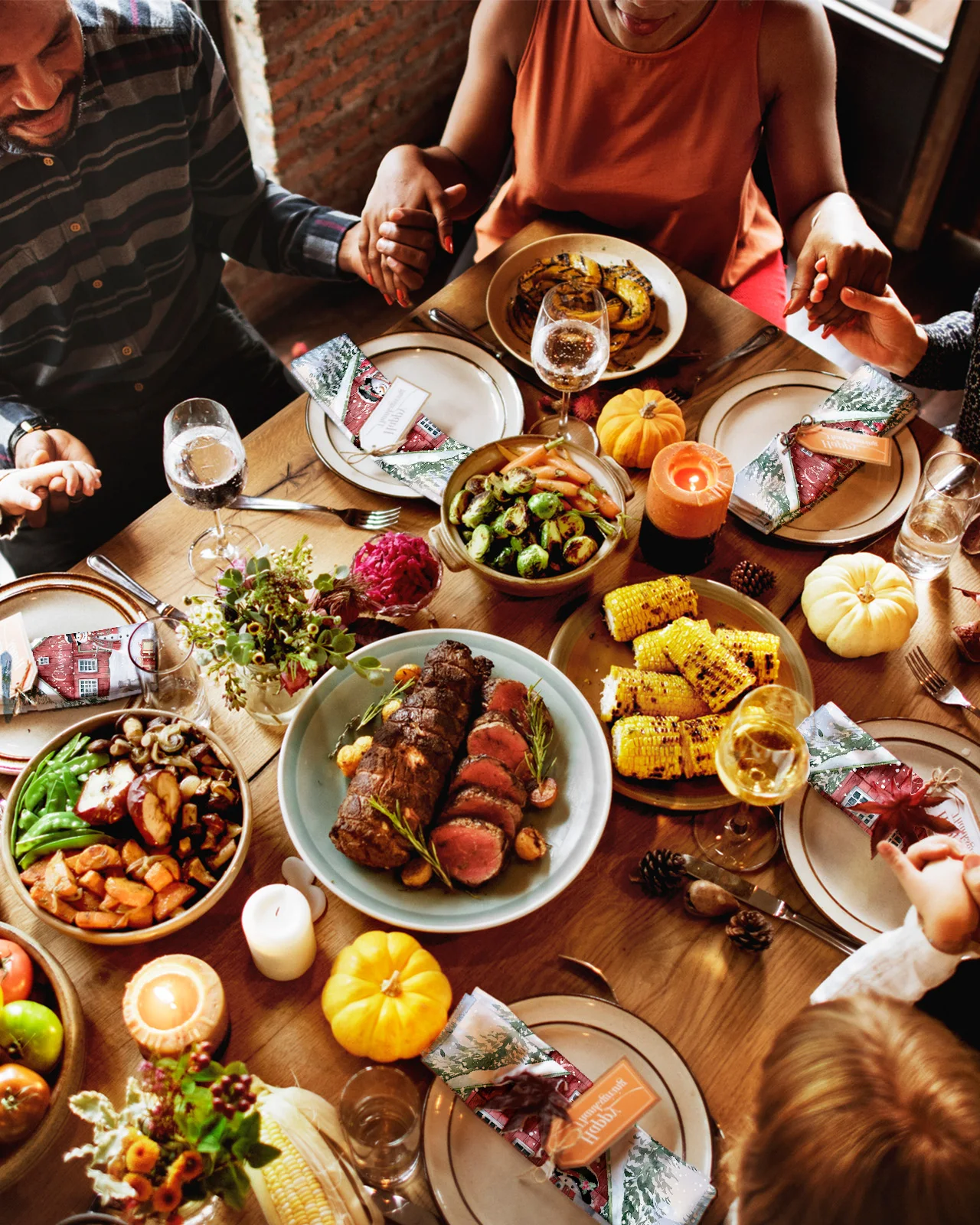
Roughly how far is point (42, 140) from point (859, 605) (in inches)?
74.0

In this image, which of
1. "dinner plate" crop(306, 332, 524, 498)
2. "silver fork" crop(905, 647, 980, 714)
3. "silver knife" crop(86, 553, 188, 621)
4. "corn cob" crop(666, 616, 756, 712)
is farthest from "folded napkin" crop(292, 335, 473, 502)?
"silver fork" crop(905, 647, 980, 714)

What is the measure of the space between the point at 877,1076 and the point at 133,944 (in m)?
0.98

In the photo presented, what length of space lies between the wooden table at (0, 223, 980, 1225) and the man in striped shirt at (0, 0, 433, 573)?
0.83m

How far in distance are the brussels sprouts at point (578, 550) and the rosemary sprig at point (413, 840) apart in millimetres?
538

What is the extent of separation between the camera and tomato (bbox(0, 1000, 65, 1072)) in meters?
1.16

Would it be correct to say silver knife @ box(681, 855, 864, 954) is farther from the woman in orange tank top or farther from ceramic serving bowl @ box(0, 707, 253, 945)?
the woman in orange tank top

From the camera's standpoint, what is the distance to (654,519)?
1.67 m

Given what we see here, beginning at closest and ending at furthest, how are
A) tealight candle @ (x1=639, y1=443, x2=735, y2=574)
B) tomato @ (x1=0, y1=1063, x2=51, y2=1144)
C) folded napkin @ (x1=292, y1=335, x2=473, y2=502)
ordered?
tomato @ (x1=0, y1=1063, x2=51, y2=1144), tealight candle @ (x1=639, y1=443, x2=735, y2=574), folded napkin @ (x1=292, y1=335, x2=473, y2=502)

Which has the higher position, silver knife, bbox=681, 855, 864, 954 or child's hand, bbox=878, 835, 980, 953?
child's hand, bbox=878, 835, 980, 953

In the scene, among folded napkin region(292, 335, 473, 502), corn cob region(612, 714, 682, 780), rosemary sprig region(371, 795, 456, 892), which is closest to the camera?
rosemary sprig region(371, 795, 456, 892)

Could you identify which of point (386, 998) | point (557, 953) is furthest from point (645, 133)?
point (386, 998)

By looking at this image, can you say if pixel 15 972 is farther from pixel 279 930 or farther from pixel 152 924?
pixel 279 930

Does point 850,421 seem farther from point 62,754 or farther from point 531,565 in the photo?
point 62,754

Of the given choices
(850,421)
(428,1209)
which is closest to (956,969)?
(428,1209)
